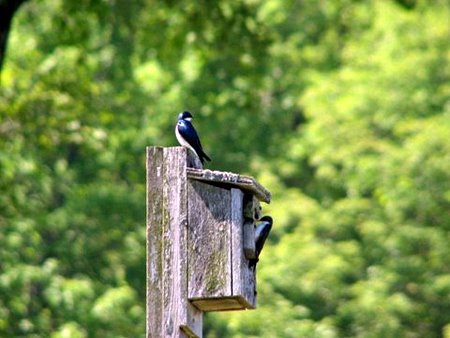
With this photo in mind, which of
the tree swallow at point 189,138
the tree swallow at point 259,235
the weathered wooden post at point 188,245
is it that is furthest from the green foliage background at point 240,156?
the weathered wooden post at point 188,245

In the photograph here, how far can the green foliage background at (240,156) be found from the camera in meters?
14.2

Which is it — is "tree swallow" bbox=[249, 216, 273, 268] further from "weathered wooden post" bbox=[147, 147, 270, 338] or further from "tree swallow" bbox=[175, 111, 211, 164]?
"tree swallow" bbox=[175, 111, 211, 164]

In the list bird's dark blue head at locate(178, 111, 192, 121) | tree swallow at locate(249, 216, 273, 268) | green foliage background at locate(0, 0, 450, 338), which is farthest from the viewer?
green foliage background at locate(0, 0, 450, 338)

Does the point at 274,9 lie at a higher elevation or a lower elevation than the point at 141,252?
higher

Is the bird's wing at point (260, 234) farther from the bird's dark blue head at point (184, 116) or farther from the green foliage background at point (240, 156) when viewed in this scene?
the green foliage background at point (240, 156)

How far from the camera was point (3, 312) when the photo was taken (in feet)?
54.9

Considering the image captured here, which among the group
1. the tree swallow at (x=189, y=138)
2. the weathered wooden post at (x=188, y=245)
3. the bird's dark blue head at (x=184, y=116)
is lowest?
the weathered wooden post at (x=188, y=245)

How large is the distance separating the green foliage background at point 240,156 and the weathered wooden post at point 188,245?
683 centimetres

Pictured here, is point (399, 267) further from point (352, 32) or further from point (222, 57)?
point (352, 32)

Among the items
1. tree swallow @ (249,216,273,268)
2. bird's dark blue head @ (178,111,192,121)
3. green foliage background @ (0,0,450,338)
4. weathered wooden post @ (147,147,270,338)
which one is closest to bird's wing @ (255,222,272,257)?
tree swallow @ (249,216,273,268)

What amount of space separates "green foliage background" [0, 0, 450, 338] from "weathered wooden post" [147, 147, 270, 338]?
6831 mm

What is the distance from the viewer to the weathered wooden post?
608cm

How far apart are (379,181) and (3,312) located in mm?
7034

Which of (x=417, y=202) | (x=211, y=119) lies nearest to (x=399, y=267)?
(x=417, y=202)
